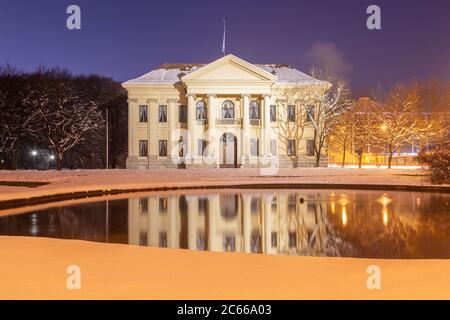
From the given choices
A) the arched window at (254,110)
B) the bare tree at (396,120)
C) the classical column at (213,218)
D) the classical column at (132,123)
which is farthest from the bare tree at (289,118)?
the classical column at (213,218)

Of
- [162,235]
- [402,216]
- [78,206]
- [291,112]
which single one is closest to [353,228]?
[402,216]

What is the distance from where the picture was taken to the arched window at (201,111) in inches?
2245

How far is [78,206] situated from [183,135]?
3776 centimetres

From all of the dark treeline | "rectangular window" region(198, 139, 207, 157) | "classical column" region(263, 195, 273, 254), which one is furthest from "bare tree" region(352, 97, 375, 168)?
"classical column" region(263, 195, 273, 254)

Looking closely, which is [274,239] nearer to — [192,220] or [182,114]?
[192,220]

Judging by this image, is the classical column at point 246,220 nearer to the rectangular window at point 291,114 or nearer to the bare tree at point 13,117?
the rectangular window at point 291,114

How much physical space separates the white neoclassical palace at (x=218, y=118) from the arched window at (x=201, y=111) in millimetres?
110

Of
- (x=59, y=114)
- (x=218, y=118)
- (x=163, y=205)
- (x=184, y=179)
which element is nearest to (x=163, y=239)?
(x=163, y=205)

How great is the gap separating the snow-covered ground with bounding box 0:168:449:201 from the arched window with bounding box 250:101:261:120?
13645mm

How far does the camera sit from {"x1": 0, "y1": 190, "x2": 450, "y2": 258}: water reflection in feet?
36.5

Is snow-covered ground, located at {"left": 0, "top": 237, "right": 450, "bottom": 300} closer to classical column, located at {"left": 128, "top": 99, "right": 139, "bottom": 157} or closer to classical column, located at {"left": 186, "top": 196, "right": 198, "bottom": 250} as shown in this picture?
classical column, located at {"left": 186, "top": 196, "right": 198, "bottom": 250}

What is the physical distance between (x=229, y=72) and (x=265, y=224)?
4088 cm

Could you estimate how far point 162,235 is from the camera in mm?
12930

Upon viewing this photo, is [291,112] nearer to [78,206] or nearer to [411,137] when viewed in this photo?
[411,137]
